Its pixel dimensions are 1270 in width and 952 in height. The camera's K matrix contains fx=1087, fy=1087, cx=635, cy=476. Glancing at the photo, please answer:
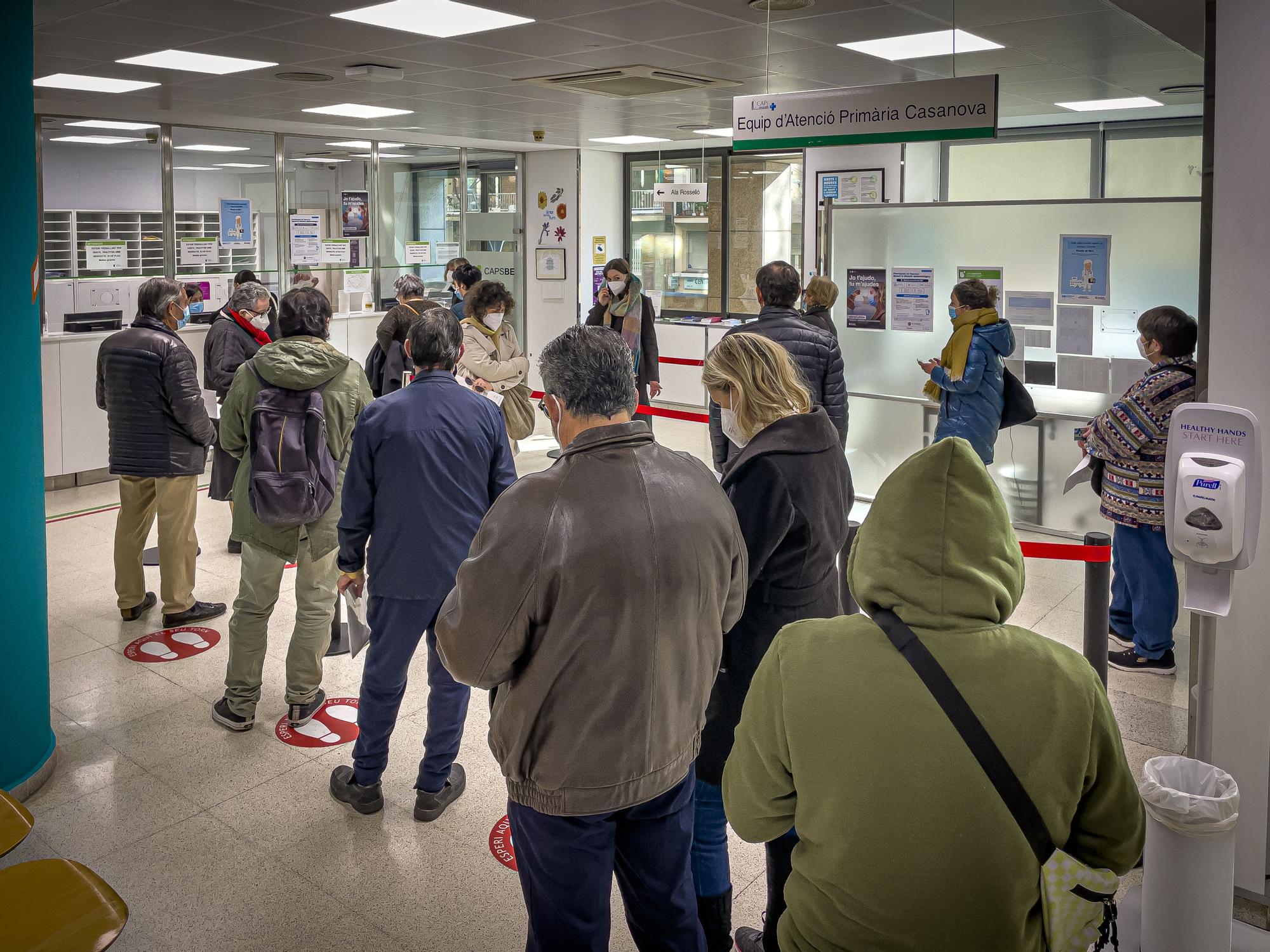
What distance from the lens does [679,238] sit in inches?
539

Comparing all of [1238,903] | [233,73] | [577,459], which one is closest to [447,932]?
[577,459]

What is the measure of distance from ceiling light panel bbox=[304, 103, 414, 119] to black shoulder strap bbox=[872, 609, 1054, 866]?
27.0ft

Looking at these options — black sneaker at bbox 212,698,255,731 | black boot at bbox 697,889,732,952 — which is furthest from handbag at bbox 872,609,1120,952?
black sneaker at bbox 212,698,255,731

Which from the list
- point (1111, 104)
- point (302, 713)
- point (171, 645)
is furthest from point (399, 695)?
point (1111, 104)

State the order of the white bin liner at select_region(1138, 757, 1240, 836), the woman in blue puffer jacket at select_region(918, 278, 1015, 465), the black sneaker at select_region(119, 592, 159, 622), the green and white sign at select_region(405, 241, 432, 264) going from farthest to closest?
the green and white sign at select_region(405, 241, 432, 264) → the woman in blue puffer jacket at select_region(918, 278, 1015, 465) → the black sneaker at select_region(119, 592, 159, 622) → the white bin liner at select_region(1138, 757, 1240, 836)

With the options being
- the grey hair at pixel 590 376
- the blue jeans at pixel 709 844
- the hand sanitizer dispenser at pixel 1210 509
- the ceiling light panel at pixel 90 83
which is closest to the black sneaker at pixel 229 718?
the blue jeans at pixel 709 844

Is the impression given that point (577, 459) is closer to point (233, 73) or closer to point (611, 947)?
point (611, 947)

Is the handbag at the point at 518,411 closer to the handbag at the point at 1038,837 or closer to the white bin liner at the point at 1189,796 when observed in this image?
the white bin liner at the point at 1189,796

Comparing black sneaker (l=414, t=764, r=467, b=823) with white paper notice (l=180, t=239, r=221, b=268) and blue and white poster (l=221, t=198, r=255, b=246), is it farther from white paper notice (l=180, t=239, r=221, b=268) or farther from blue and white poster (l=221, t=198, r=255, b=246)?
blue and white poster (l=221, t=198, r=255, b=246)

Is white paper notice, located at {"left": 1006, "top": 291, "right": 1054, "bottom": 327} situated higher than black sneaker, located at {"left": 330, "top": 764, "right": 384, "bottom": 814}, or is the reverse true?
white paper notice, located at {"left": 1006, "top": 291, "right": 1054, "bottom": 327}

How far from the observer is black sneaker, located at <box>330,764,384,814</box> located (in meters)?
3.75

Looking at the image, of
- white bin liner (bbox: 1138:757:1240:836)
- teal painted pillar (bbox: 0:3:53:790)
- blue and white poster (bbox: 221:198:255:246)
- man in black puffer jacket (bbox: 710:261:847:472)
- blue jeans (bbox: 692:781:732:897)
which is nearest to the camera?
white bin liner (bbox: 1138:757:1240:836)

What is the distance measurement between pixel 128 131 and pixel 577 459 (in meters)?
9.23

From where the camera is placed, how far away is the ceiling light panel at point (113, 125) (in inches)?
364
